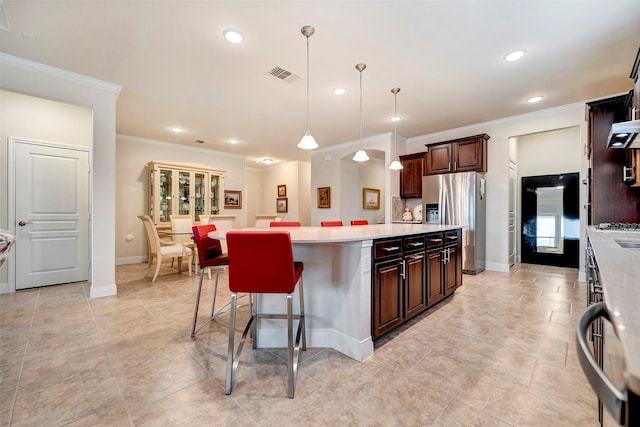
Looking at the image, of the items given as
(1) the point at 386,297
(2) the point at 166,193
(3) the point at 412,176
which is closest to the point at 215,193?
(2) the point at 166,193

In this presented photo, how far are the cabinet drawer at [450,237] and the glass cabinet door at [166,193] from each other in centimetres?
544

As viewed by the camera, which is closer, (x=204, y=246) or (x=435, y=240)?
(x=204, y=246)

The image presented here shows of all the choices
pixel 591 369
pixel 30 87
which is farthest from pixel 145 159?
pixel 591 369

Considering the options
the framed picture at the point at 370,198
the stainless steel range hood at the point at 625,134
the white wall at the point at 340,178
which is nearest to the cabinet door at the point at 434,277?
the stainless steel range hood at the point at 625,134

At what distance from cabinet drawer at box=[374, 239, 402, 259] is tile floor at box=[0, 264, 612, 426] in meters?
0.72

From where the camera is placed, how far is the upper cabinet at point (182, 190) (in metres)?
5.65

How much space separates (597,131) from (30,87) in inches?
255

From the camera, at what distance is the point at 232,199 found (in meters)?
7.42

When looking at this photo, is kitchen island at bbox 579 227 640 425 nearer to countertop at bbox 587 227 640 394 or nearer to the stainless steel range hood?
countertop at bbox 587 227 640 394

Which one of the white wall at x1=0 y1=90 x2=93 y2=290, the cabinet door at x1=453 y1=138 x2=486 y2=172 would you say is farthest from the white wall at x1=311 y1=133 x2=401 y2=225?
the white wall at x1=0 y1=90 x2=93 y2=290

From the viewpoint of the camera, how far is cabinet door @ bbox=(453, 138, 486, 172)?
4.78 metres

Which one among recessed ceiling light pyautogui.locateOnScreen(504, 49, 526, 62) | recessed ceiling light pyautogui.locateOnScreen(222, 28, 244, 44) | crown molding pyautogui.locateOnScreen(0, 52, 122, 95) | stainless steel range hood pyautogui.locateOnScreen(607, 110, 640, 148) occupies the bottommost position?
stainless steel range hood pyautogui.locateOnScreen(607, 110, 640, 148)

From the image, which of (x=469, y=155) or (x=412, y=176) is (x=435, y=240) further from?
(x=412, y=176)

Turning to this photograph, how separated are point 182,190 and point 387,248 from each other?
5349mm
